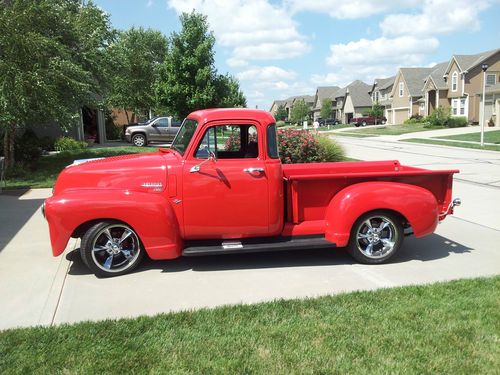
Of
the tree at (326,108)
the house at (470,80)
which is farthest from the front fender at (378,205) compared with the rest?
the tree at (326,108)

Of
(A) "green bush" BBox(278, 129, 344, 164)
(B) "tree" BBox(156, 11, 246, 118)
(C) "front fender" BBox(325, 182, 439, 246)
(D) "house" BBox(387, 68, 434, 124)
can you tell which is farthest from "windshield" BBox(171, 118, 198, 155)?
(D) "house" BBox(387, 68, 434, 124)

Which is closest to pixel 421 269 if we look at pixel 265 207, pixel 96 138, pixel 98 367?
pixel 265 207

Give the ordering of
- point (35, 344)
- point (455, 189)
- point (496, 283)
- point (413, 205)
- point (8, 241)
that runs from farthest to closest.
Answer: point (455, 189) < point (8, 241) < point (413, 205) < point (496, 283) < point (35, 344)

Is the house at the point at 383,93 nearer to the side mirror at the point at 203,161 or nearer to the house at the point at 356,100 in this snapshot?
the house at the point at 356,100

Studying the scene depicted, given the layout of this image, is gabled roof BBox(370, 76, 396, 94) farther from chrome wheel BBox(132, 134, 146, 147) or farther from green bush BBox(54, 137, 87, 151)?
green bush BBox(54, 137, 87, 151)

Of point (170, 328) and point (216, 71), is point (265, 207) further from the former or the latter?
point (216, 71)

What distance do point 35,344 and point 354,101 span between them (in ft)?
277

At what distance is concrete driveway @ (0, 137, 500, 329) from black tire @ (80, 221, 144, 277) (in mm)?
136

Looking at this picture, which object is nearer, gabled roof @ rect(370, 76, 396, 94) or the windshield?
the windshield

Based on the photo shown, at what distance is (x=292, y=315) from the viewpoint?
4.15 meters

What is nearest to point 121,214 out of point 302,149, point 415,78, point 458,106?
point 302,149

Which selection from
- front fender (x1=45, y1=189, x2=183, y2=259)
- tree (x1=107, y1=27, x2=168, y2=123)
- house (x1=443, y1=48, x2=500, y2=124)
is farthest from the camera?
house (x1=443, y1=48, x2=500, y2=124)

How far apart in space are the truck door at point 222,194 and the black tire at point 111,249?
2.07 ft

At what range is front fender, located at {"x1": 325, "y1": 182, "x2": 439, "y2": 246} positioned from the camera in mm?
5418
